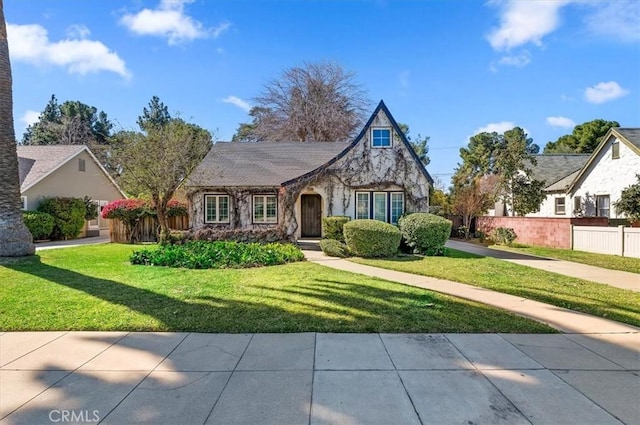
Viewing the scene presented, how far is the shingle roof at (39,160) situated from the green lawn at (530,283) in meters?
19.7

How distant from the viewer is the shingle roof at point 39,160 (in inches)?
779

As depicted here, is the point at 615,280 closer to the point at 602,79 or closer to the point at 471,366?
the point at 471,366

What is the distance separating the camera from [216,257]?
10.8 meters

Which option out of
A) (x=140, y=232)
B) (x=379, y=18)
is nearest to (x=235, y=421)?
(x=379, y=18)

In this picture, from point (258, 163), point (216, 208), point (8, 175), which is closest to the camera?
point (8, 175)

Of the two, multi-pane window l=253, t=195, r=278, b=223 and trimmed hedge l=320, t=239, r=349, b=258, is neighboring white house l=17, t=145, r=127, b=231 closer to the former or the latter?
multi-pane window l=253, t=195, r=278, b=223

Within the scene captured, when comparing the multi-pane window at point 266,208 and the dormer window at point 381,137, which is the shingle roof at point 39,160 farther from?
the dormer window at point 381,137

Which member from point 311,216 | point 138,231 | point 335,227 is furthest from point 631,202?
point 138,231

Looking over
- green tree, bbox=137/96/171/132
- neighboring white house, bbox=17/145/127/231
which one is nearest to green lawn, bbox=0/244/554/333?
neighboring white house, bbox=17/145/127/231

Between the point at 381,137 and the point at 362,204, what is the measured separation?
3.31 metres

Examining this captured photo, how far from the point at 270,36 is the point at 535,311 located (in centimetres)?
1317

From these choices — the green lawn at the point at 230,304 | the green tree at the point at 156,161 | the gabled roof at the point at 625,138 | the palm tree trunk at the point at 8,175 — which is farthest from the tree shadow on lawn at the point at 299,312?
the gabled roof at the point at 625,138

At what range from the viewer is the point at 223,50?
1404cm

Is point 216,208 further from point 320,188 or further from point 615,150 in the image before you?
point 615,150
